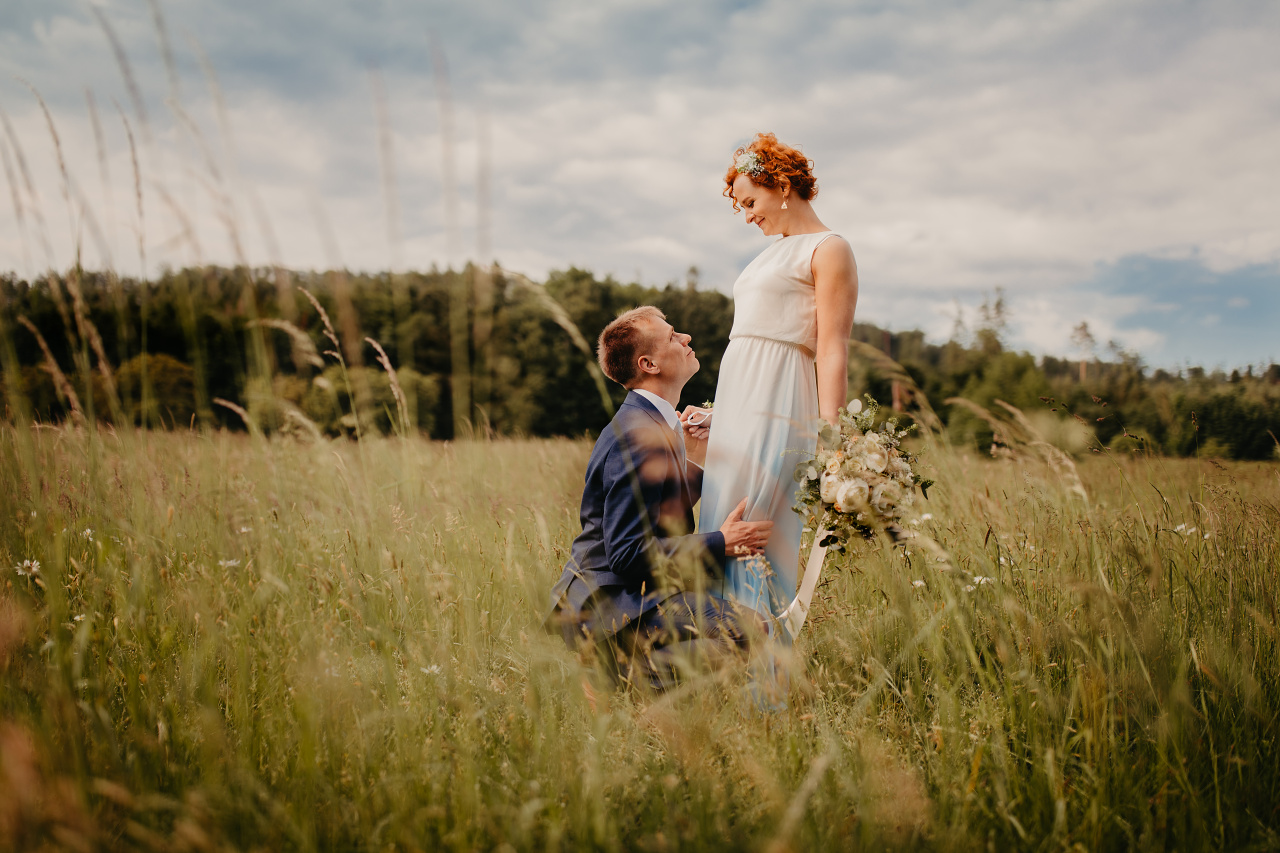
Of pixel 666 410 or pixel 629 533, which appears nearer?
pixel 629 533

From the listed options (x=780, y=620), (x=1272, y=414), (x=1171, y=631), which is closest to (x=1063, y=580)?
(x=1171, y=631)

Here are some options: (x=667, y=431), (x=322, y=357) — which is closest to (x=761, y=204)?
(x=667, y=431)

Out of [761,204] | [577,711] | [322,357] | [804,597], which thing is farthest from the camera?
[322,357]

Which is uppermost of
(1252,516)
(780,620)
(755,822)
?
(1252,516)

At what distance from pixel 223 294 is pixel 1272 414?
746cm

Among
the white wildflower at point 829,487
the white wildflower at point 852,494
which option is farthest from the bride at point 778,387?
the white wildflower at point 852,494

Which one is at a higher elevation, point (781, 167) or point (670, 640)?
point (781, 167)

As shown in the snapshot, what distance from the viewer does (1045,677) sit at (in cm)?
199

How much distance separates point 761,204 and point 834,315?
2.09 ft

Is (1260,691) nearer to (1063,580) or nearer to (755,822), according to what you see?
(1063,580)

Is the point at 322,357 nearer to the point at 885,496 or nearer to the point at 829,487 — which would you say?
the point at 829,487

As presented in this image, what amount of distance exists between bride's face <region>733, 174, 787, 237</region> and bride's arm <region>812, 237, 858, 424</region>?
0.33m

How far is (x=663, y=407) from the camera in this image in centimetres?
236

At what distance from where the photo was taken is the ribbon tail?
7.26 ft
